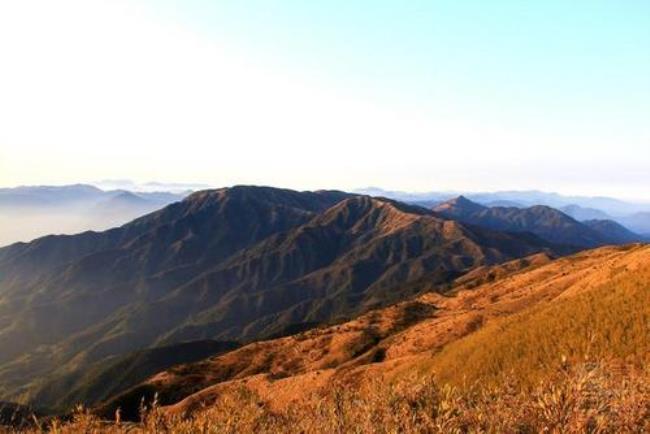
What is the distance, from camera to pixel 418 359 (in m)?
42.0

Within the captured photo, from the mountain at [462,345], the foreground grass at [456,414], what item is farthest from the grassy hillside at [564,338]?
the foreground grass at [456,414]

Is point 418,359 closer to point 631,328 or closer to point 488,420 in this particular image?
point 631,328

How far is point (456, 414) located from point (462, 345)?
92.2 feet

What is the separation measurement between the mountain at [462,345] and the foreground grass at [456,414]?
0.70 metres

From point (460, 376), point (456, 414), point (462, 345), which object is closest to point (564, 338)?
point (460, 376)

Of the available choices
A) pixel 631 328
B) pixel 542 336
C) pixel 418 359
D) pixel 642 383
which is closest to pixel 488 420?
pixel 642 383

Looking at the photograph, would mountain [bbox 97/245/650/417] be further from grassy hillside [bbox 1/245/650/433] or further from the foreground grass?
the foreground grass

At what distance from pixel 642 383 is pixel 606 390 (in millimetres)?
1940

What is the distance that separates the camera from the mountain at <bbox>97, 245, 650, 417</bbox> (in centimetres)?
2316

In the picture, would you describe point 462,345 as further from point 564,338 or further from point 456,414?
point 456,414

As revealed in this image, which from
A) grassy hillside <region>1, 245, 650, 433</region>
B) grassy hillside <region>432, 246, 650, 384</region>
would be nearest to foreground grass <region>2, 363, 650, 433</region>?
grassy hillside <region>1, 245, 650, 433</region>

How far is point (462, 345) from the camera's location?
3556 cm

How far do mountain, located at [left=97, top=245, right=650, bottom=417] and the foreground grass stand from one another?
70 cm

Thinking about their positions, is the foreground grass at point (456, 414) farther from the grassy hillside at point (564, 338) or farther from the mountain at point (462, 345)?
the grassy hillside at point (564, 338)
